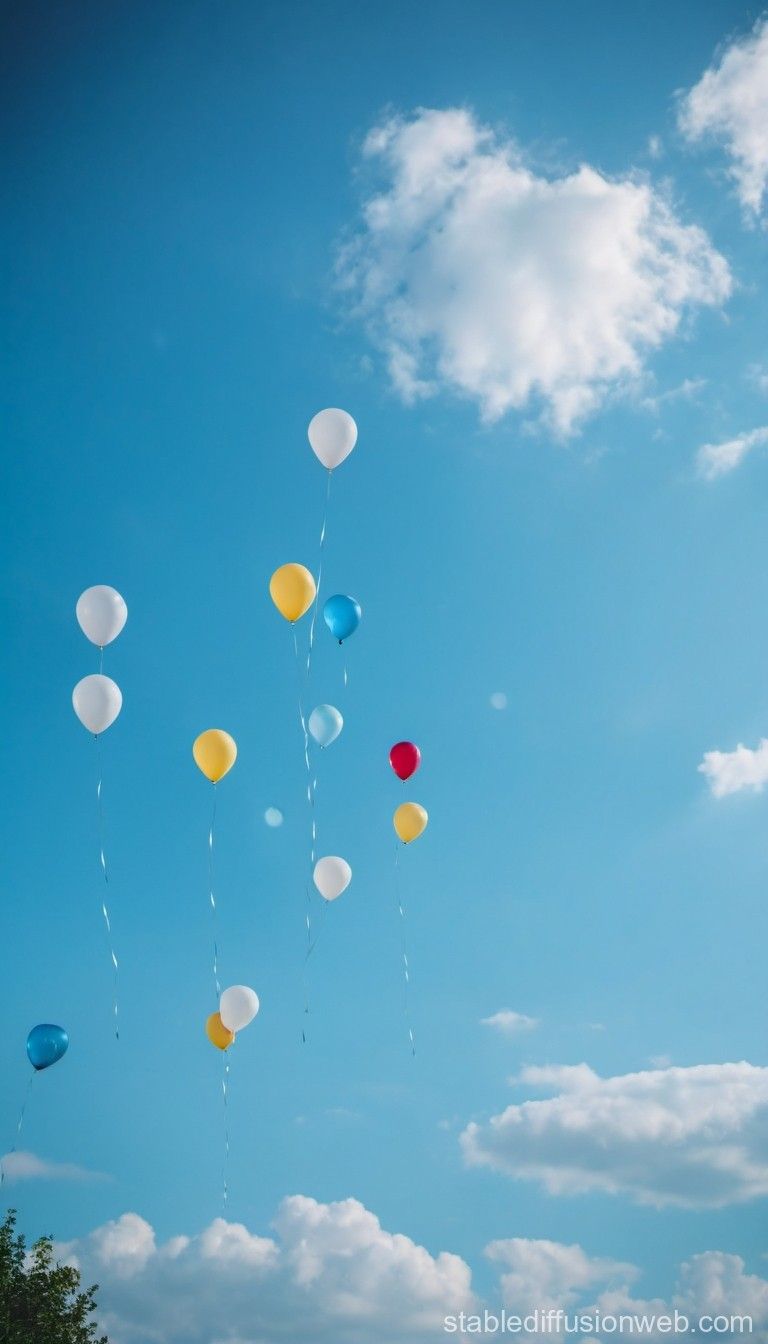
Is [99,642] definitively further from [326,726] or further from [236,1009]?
[236,1009]

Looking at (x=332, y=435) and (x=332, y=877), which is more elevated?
(x=332, y=435)

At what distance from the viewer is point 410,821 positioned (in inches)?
546

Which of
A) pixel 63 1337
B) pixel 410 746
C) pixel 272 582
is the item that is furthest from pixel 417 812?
pixel 63 1337

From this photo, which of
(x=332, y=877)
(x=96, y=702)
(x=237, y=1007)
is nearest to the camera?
(x=96, y=702)

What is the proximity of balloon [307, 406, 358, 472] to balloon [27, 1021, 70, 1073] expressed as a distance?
8.65 m

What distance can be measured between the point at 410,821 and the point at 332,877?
1415mm

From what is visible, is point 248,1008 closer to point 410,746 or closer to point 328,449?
point 410,746

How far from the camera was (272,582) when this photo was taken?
12.7 metres

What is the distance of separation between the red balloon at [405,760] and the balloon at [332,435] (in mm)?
4261

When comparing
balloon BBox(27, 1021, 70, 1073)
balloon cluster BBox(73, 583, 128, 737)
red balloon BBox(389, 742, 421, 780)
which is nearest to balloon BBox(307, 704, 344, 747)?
red balloon BBox(389, 742, 421, 780)

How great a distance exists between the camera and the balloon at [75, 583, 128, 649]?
1205 centimetres

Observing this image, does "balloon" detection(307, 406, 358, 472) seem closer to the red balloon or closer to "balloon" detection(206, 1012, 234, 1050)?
the red balloon

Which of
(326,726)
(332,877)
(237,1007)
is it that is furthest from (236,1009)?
(326,726)

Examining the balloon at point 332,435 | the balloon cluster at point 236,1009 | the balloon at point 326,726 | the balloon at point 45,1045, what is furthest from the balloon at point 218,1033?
the balloon at point 332,435
